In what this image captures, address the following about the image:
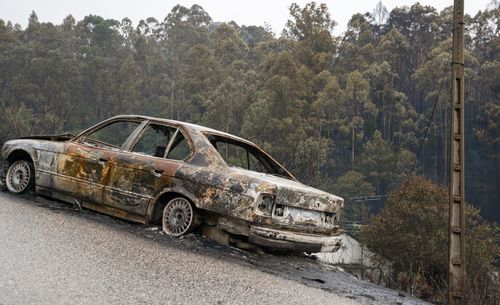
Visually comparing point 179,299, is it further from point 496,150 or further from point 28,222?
point 496,150

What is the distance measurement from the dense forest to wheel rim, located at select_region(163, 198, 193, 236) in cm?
4765

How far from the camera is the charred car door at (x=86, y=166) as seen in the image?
694cm

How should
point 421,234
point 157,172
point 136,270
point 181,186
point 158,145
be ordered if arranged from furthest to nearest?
1. point 421,234
2. point 158,145
3. point 157,172
4. point 181,186
5. point 136,270

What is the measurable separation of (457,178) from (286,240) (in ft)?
15.2

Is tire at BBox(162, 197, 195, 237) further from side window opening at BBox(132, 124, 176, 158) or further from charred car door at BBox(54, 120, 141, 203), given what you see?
charred car door at BBox(54, 120, 141, 203)

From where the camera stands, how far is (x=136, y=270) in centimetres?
476

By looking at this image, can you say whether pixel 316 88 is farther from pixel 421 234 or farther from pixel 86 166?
pixel 86 166

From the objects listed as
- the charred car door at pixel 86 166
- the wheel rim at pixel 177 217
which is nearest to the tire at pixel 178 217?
the wheel rim at pixel 177 217

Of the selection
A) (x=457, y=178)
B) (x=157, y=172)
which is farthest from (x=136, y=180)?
(x=457, y=178)

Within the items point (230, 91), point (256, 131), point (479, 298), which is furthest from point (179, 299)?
point (230, 91)

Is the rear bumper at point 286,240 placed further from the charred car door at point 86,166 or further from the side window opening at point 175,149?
the charred car door at point 86,166

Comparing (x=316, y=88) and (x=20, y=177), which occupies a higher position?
(x=316, y=88)

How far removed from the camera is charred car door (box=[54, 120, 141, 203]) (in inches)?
273

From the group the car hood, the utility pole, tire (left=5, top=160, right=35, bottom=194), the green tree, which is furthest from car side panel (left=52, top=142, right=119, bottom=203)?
the green tree
